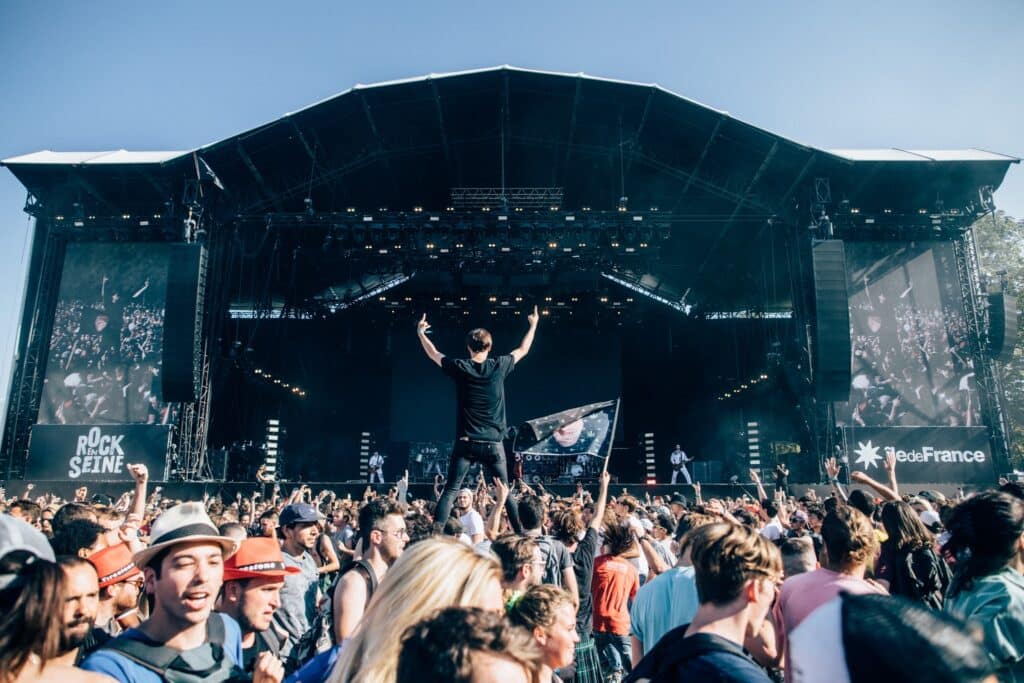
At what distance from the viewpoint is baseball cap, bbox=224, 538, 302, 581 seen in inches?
116

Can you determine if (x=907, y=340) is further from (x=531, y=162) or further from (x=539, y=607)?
(x=539, y=607)

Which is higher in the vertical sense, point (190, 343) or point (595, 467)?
point (190, 343)

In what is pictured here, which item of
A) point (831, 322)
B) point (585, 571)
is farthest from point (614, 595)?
point (831, 322)

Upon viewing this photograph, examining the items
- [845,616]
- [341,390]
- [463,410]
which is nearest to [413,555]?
[845,616]

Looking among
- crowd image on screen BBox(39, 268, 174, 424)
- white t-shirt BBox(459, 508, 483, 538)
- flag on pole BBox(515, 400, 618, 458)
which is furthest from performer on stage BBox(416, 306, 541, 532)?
crowd image on screen BBox(39, 268, 174, 424)

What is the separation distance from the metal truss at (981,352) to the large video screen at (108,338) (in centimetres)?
2023

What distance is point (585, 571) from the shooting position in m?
4.66

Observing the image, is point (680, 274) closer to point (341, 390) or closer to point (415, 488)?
point (415, 488)

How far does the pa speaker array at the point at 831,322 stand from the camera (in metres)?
15.1

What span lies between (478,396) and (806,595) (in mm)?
3067

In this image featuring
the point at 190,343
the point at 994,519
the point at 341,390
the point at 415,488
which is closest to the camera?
the point at 994,519

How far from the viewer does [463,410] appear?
5.30 meters

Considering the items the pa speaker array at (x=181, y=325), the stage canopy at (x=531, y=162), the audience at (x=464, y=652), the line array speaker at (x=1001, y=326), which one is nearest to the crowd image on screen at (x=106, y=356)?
the pa speaker array at (x=181, y=325)

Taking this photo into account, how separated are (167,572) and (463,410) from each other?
305 cm
